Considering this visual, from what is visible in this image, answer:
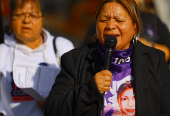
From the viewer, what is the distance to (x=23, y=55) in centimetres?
277

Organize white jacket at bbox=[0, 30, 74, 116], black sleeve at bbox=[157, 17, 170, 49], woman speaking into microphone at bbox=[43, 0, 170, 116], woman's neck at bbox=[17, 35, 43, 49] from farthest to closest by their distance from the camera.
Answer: black sleeve at bbox=[157, 17, 170, 49] < woman's neck at bbox=[17, 35, 43, 49] < white jacket at bbox=[0, 30, 74, 116] < woman speaking into microphone at bbox=[43, 0, 170, 116]

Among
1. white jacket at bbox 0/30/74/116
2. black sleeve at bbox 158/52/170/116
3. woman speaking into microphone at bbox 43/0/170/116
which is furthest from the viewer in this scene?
white jacket at bbox 0/30/74/116

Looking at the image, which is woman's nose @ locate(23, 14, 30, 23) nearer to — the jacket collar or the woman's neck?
A: the woman's neck

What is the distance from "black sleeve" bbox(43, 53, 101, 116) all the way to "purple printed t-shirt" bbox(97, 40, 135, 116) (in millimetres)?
213

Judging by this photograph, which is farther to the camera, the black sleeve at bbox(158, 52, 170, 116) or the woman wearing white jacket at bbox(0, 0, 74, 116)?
the woman wearing white jacket at bbox(0, 0, 74, 116)

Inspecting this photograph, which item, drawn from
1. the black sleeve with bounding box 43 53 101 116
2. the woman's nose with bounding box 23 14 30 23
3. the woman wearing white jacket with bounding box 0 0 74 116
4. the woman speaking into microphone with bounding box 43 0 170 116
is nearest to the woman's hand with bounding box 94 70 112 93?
the black sleeve with bounding box 43 53 101 116

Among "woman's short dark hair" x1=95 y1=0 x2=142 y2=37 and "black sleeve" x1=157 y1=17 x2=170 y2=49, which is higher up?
"woman's short dark hair" x1=95 y1=0 x2=142 y2=37

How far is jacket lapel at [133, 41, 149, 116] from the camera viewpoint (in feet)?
6.65

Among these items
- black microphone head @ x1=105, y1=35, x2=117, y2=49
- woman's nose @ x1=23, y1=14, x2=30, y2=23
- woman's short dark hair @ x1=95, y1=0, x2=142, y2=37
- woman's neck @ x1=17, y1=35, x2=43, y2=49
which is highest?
woman's short dark hair @ x1=95, y1=0, x2=142, y2=37

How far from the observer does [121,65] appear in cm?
213

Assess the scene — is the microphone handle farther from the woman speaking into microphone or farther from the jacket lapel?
the jacket lapel

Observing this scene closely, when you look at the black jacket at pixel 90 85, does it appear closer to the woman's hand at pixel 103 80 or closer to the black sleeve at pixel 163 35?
the woman's hand at pixel 103 80

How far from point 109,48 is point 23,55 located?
1.21 m

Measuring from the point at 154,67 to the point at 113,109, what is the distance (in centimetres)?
48
